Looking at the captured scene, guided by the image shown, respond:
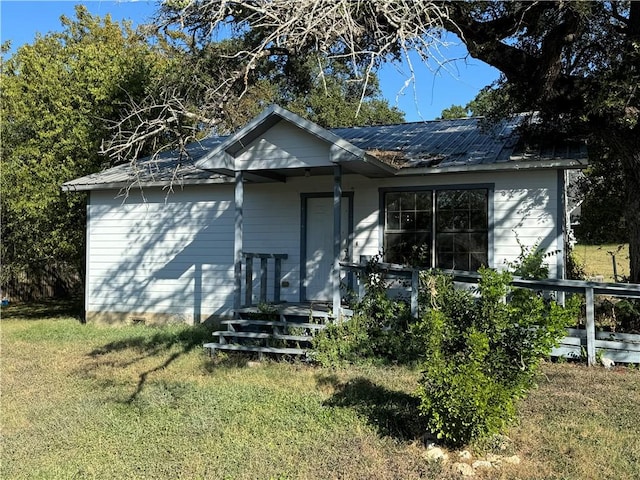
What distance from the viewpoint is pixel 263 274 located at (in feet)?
31.5

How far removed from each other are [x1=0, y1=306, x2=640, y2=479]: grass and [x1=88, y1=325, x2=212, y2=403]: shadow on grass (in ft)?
0.31

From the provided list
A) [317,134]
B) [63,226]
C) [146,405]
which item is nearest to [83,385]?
[146,405]

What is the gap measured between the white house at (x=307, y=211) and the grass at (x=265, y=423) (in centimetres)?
193

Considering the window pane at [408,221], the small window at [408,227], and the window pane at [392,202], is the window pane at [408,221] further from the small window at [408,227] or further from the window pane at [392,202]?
the window pane at [392,202]

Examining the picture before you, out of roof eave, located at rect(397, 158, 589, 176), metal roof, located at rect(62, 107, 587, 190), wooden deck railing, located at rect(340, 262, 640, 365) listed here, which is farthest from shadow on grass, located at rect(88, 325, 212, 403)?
roof eave, located at rect(397, 158, 589, 176)

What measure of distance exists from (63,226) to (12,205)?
4.04 feet

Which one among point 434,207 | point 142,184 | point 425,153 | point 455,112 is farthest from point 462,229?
point 455,112

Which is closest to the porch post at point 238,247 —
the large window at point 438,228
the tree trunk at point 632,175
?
the large window at point 438,228

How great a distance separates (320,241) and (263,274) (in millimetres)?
1415

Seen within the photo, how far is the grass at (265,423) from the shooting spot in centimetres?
444

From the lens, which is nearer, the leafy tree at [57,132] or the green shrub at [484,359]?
the green shrub at [484,359]

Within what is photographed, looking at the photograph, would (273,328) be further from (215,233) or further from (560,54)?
(560,54)

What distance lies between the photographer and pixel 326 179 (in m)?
10.4

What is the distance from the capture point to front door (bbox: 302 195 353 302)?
10.2m
